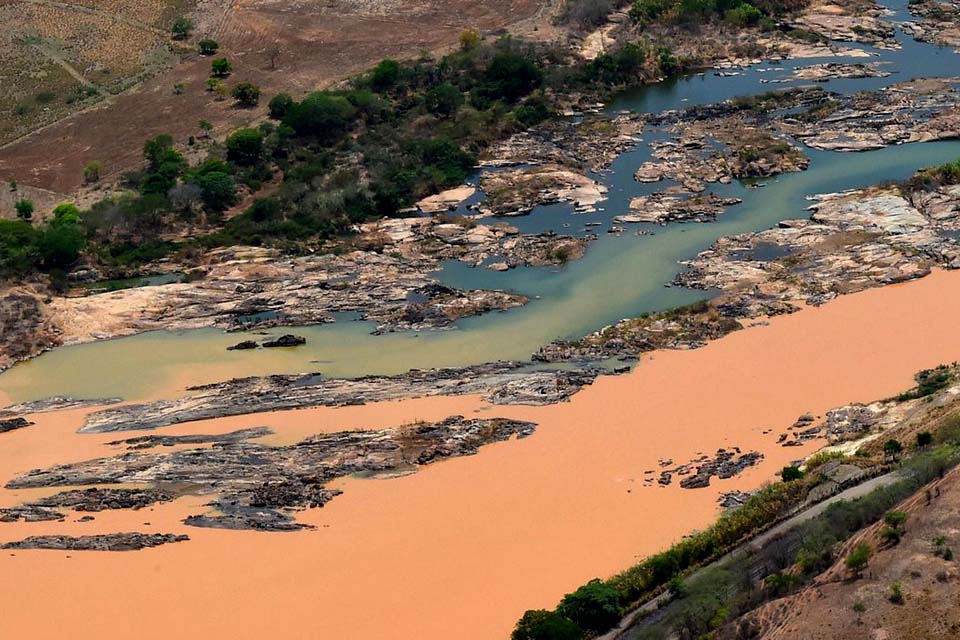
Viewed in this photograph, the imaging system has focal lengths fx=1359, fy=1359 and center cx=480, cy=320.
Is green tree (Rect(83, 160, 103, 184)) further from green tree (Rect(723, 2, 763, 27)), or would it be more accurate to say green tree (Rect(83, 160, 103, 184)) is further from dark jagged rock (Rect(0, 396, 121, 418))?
green tree (Rect(723, 2, 763, 27))

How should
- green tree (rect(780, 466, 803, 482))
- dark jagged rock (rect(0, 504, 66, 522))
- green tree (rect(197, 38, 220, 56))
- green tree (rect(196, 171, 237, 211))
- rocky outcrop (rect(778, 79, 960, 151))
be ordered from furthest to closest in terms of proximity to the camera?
green tree (rect(197, 38, 220, 56)) → rocky outcrop (rect(778, 79, 960, 151)) → green tree (rect(196, 171, 237, 211)) → dark jagged rock (rect(0, 504, 66, 522)) → green tree (rect(780, 466, 803, 482))

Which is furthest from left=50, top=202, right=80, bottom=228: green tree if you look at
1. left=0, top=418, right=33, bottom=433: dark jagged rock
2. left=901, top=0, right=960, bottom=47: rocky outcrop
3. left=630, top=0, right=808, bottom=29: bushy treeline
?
left=901, top=0, right=960, bottom=47: rocky outcrop

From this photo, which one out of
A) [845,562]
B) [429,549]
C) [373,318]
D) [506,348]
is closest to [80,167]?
[373,318]

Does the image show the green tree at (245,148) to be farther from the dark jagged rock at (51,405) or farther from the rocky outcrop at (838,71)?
the rocky outcrop at (838,71)

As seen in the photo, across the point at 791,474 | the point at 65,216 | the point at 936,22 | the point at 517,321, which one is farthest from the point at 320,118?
the point at 791,474

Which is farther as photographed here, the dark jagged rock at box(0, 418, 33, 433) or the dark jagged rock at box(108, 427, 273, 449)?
the dark jagged rock at box(0, 418, 33, 433)

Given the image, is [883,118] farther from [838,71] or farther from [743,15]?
[743,15]

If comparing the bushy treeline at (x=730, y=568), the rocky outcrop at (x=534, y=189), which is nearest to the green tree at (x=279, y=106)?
Result: the rocky outcrop at (x=534, y=189)
